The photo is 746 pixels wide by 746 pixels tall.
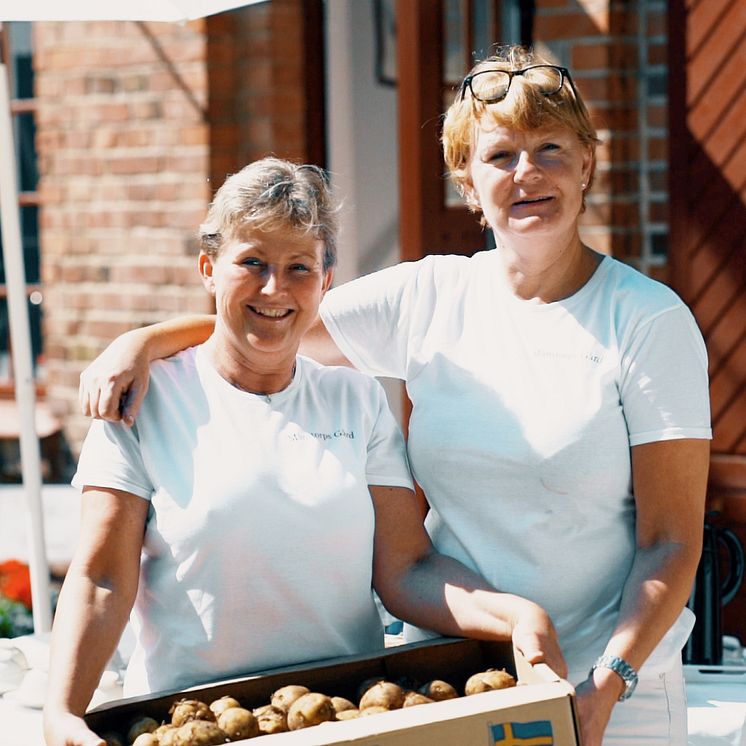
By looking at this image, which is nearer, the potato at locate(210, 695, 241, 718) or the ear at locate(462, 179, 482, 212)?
the potato at locate(210, 695, 241, 718)

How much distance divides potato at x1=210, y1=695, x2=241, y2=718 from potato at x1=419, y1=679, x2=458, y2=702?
28 cm

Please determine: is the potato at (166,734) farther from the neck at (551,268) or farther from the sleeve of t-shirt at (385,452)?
the neck at (551,268)

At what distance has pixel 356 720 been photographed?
1.51 meters

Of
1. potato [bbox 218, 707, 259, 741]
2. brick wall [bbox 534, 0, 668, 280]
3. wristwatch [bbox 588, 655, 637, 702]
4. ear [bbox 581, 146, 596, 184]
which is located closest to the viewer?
potato [bbox 218, 707, 259, 741]

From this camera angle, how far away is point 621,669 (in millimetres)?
1802

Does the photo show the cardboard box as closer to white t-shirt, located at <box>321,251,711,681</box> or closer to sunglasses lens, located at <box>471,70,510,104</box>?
white t-shirt, located at <box>321,251,711,681</box>

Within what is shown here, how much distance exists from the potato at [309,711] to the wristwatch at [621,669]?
0.44 m

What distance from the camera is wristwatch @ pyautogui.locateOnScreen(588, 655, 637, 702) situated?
1800mm

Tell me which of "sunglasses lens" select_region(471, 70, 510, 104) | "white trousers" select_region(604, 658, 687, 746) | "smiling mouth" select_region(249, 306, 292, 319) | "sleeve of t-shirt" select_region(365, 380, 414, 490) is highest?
"sunglasses lens" select_region(471, 70, 510, 104)

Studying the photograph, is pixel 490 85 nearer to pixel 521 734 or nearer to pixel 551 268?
pixel 551 268

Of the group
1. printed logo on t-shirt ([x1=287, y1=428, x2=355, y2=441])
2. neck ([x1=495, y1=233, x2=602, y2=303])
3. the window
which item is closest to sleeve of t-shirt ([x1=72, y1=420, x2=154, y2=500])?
printed logo on t-shirt ([x1=287, y1=428, x2=355, y2=441])

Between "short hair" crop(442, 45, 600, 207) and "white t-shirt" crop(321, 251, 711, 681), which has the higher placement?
"short hair" crop(442, 45, 600, 207)

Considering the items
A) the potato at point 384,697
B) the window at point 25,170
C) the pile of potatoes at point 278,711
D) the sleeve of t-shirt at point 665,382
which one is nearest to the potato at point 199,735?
the pile of potatoes at point 278,711

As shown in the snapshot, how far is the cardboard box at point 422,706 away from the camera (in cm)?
147
